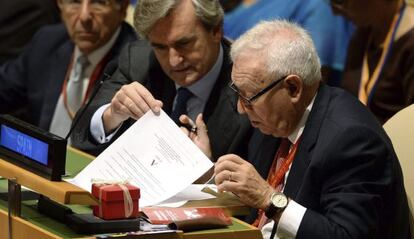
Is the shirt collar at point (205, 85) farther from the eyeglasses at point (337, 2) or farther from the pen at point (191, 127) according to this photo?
the eyeglasses at point (337, 2)

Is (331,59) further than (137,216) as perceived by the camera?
→ Yes

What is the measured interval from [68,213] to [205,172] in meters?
0.44

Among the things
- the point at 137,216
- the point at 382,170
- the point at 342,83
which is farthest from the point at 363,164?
the point at 342,83

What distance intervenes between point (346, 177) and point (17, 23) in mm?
3061

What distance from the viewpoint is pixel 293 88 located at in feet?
10.2

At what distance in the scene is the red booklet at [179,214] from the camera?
269 centimetres

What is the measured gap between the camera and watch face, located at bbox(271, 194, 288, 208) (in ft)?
9.56

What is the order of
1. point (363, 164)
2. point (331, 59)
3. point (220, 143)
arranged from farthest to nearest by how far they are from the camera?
point (331, 59) < point (220, 143) < point (363, 164)

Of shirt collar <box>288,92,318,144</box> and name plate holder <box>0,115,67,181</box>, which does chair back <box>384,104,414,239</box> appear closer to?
shirt collar <box>288,92,318,144</box>

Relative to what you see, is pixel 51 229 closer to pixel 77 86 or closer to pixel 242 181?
pixel 242 181

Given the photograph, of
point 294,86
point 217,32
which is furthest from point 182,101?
point 294,86

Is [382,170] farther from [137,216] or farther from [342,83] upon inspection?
[342,83]

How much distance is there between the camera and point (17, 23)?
5.60m

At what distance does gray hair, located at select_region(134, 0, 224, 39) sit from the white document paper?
66cm
